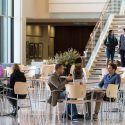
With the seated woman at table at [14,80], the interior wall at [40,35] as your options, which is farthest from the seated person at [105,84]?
the interior wall at [40,35]

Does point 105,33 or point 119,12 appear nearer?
point 105,33

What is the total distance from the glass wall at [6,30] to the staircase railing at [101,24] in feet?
18.7

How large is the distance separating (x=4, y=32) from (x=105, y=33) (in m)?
6.76

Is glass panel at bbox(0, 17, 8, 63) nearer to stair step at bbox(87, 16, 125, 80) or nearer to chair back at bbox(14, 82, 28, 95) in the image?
stair step at bbox(87, 16, 125, 80)

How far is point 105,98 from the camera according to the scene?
11555mm

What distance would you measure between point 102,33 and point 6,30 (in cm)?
662

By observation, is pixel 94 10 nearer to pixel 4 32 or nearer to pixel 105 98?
pixel 4 32

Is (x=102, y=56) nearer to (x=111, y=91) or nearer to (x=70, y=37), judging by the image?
(x=111, y=91)

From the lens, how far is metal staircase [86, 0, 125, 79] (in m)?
23.1

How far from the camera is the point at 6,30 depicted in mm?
28688

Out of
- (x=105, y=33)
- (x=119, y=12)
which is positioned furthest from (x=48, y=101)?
(x=119, y=12)

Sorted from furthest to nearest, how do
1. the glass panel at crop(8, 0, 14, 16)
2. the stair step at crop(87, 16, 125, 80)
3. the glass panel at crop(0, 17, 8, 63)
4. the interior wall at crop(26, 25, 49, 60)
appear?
1. the interior wall at crop(26, 25, 49, 60)
2. the glass panel at crop(8, 0, 14, 16)
3. the glass panel at crop(0, 17, 8, 63)
4. the stair step at crop(87, 16, 125, 80)

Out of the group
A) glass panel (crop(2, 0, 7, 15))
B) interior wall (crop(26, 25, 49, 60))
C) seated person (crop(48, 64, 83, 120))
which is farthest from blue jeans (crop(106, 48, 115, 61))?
interior wall (crop(26, 25, 49, 60))

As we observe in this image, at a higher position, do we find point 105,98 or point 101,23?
point 101,23
